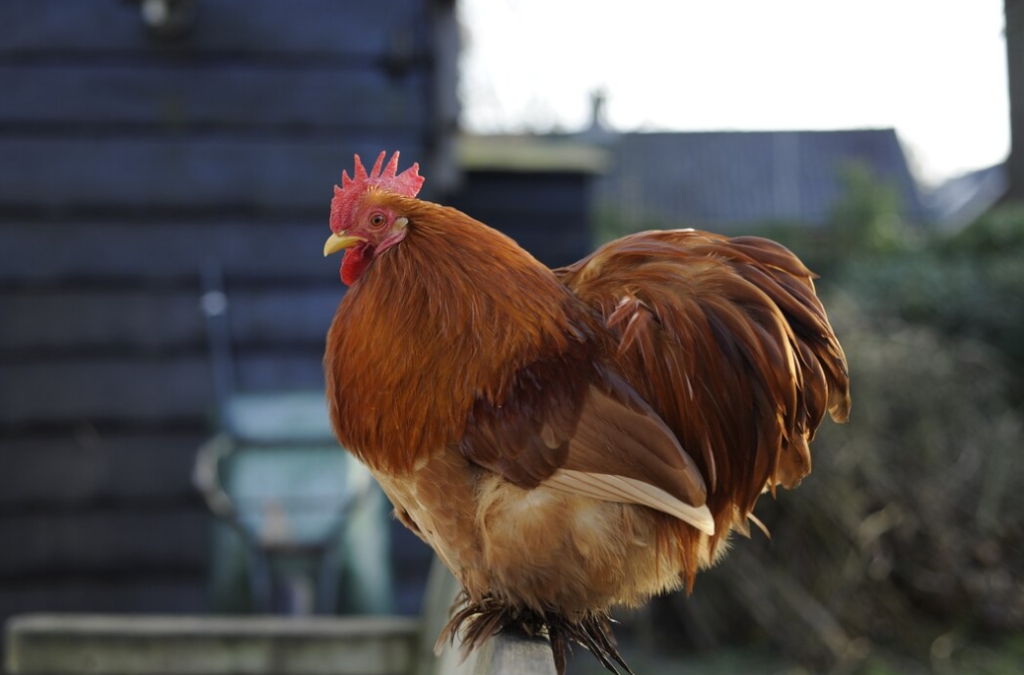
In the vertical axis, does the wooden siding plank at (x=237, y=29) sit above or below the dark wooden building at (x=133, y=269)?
above

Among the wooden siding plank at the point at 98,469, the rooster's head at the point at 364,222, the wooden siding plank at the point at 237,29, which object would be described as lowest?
the wooden siding plank at the point at 98,469

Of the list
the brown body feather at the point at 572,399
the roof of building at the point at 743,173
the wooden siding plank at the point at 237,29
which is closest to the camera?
the brown body feather at the point at 572,399

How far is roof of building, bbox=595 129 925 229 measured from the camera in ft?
68.4

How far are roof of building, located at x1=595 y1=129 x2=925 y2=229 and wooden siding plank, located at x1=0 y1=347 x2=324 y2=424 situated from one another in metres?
16.3

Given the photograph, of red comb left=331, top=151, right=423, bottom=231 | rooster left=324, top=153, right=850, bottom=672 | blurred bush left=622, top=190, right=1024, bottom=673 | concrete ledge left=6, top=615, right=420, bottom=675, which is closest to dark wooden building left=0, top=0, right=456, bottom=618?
concrete ledge left=6, top=615, right=420, bottom=675

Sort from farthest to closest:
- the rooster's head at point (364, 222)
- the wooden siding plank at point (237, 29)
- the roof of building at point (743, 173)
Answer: the roof of building at point (743, 173) < the wooden siding plank at point (237, 29) < the rooster's head at point (364, 222)

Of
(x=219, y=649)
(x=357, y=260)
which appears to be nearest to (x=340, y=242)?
(x=357, y=260)

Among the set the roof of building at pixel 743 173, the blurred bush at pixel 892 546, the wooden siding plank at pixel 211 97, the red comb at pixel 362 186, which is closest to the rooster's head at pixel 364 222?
the red comb at pixel 362 186

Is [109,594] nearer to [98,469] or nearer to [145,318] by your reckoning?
[98,469]

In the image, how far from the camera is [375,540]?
374 centimetres

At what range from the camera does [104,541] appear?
3.84 metres

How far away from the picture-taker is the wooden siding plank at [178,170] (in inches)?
150

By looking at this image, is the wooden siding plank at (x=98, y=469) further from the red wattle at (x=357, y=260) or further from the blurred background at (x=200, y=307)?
the red wattle at (x=357, y=260)

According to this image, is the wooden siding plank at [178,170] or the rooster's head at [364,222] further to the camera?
the wooden siding plank at [178,170]
